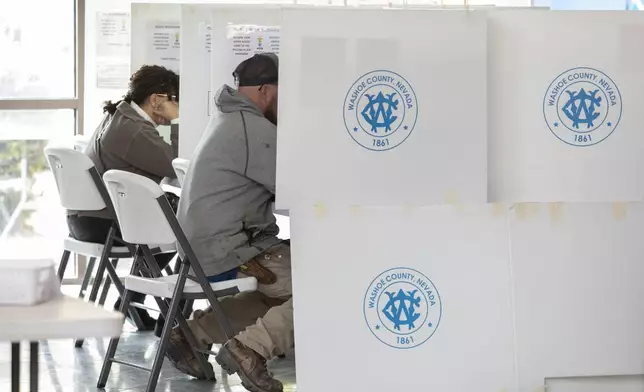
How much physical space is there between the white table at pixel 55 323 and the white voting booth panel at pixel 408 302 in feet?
3.66

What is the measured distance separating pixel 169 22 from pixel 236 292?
2337 millimetres

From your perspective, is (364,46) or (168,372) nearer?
(364,46)

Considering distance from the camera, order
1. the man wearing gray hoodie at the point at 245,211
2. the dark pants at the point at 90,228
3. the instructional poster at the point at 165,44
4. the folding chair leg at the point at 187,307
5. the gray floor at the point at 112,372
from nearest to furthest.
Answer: the man wearing gray hoodie at the point at 245,211 → the gray floor at the point at 112,372 → the folding chair leg at the point at 187,307 → the dark pants at the point at 90,228 → the instructional poster at the point at 165,44

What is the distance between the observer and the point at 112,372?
4078 mm

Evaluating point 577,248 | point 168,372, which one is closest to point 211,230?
point 168,372

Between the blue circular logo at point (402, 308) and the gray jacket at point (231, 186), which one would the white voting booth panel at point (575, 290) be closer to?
the blue circular logo at point (402, 308)

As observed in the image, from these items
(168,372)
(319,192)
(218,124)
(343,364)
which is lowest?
(168,372)

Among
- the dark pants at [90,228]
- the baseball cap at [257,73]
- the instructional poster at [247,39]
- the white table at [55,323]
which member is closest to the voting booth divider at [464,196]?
the baseball cap at [257,73]

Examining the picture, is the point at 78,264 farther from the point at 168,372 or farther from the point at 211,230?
the point at 211,230

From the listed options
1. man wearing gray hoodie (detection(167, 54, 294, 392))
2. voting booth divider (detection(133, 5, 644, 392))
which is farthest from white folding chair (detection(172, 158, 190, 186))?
voting booth divider (detection(133, 5, 644, 392))

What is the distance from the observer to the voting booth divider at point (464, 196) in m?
2.76

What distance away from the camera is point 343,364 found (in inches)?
111

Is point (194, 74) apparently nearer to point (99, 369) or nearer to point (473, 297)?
point (99, 369)

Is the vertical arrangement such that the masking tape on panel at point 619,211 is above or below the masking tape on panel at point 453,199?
below
